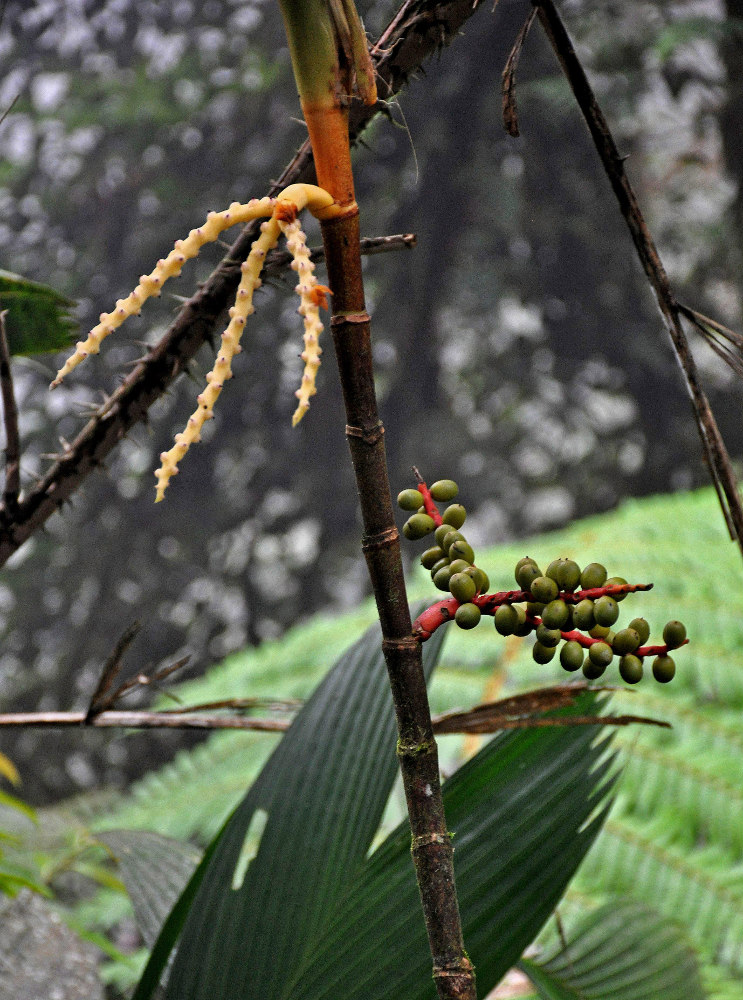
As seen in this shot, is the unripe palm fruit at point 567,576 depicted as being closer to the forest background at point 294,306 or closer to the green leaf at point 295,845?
the green leaf at point 295,845

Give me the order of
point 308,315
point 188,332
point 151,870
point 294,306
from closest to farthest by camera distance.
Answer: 1. point 308,315
2. point 188,332
3. point 151,870
4. point 294,306

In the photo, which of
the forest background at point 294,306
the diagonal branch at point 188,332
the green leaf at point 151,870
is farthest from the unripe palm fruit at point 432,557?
the forest background at point 294,306

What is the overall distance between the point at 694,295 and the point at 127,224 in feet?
3.49

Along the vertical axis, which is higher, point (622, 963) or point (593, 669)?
point (593, 669)

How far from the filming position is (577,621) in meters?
0.15

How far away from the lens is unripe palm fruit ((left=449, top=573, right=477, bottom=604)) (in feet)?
0.48

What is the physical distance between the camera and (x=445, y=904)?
0.15 meters

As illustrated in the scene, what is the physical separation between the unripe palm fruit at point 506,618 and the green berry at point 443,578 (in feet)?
0.04

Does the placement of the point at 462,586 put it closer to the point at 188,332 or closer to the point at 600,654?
the point at 600,654

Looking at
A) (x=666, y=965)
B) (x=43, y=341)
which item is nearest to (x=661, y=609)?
(x=666, y=965)

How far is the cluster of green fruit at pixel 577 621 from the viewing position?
0.49 ft

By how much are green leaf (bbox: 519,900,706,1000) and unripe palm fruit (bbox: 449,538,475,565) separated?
206 millimetres

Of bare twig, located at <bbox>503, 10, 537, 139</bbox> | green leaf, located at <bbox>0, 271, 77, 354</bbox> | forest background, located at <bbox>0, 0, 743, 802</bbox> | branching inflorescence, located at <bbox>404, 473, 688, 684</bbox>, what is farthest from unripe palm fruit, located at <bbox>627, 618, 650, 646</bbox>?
forest background, located at <bbox>0, 0, 743, 802</bbox>

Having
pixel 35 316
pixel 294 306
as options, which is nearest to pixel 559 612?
pixel 35 316
